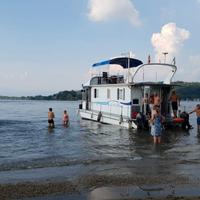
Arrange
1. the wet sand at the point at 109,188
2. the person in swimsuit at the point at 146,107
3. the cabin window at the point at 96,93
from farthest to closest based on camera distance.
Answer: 1. the cabin window at the point at 96,93
2. the person in swimsuit at the point at 146,107
3. the wet sand at the point at 109,188

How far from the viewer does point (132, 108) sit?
82.6 ft

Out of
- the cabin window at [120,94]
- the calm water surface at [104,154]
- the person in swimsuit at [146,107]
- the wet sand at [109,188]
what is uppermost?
the cabin window at [120,94]

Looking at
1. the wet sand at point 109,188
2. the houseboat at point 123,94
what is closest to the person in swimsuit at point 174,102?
the houseboat at point 123,94

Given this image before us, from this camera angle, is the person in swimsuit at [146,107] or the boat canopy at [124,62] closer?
the person in swimsuit at [146,107]

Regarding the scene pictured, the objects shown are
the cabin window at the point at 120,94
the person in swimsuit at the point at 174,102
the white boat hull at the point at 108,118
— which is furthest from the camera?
the cabin window at the point at 120,94

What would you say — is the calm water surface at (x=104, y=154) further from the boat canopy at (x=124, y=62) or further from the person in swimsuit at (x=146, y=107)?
the boat canopy at (x=124, y=62)

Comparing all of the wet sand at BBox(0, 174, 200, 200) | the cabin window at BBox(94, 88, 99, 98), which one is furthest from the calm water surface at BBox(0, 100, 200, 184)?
the cabin window at BBox(94, 88, 99, 98)

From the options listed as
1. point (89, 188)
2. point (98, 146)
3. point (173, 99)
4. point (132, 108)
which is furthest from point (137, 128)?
point (89, 188)

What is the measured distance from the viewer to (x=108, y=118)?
28484 millimetres

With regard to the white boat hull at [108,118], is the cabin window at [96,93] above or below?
above

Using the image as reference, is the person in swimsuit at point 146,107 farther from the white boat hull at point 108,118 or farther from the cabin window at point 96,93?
the cabin window at point 96,93

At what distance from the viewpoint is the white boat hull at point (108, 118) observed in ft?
81.7

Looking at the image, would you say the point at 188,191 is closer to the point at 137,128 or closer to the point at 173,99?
the point at 137,128

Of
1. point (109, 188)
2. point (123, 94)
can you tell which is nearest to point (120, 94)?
point (123, 94)
